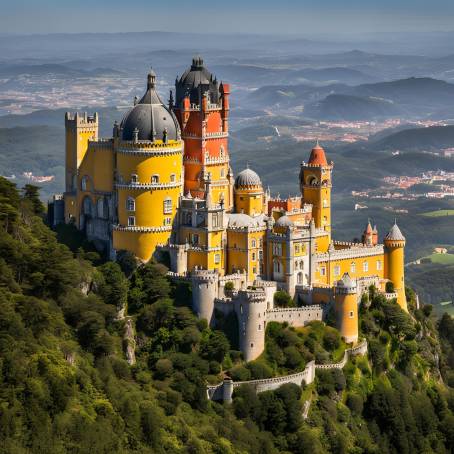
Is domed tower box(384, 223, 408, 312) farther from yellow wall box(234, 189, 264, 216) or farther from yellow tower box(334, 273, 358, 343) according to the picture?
yellow wall box(234, 189, 264, 216)

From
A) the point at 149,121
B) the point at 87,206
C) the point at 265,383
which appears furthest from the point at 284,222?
the point at 87,206

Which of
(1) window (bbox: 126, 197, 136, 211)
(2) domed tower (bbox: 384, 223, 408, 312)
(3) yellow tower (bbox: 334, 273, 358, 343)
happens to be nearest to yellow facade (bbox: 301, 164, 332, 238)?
(2) domed tower (bbox: 384, 223, 408, 312)

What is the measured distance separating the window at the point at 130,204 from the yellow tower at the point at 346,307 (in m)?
13.0

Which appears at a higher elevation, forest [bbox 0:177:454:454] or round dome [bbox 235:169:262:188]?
round dome [bbox 235:169:262:188]

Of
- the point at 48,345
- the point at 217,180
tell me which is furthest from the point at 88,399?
the point at 217,180

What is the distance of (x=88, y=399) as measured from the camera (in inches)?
2596

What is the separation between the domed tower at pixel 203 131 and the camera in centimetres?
8362

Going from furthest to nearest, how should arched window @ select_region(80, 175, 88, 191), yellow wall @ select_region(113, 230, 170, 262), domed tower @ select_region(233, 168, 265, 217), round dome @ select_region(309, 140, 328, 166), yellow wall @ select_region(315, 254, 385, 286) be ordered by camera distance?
round dome @ select_region(309, 140, 328, 166), arched window @ select_region(80, 175, 88, 191), domed tower @ select_region(233, 168, 265, 217), yellow wall @ select_region(315, 254, 385, 286), yellow wall @ select_region(113, 230, 170, 262)

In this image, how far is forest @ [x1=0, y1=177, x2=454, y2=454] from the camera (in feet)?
211

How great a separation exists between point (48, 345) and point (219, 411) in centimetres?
1015

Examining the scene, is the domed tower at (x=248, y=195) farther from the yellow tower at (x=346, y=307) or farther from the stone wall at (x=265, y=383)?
the stone wall at (x=265, y=383)

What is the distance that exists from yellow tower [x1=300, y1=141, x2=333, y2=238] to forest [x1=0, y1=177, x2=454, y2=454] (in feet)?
23.4

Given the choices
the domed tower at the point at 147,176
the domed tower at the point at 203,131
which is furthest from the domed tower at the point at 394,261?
the domed tower at the point at 147,176

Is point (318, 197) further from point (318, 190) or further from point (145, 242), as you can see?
point (145, 242)
